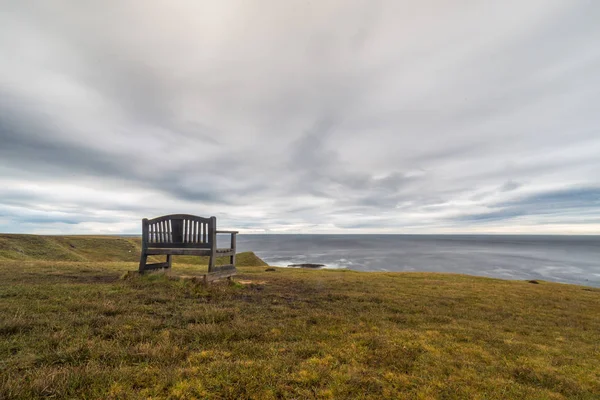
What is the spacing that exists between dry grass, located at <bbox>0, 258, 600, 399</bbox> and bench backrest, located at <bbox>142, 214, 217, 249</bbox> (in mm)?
2151

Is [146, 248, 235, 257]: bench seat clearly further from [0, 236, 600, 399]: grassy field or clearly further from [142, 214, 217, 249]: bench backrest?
[0, 236, 600, 399]: grassy field

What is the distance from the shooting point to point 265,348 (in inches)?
217

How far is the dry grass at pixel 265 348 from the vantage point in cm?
402

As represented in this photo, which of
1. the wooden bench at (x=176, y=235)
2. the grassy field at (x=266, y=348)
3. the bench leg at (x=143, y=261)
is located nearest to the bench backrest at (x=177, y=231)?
the wooden bench at (x=176, y=235)

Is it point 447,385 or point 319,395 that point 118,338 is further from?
point 447,385

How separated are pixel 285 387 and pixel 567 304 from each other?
16.9 meters

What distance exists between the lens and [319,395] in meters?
3.98

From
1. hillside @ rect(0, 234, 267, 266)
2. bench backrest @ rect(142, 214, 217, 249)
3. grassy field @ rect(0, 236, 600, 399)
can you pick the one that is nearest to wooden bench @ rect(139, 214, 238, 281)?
bench backrest @ rect(142, 214, 217, 249)

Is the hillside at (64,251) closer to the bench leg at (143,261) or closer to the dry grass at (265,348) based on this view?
the bench leg at (143,261)

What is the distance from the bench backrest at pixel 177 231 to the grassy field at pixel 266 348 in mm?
1918

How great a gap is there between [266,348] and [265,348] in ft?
0.07

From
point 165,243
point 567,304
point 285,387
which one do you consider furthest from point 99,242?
point 567,304

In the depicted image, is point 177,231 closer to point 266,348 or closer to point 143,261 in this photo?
point 143,261

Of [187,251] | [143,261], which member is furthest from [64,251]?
[187,251]
